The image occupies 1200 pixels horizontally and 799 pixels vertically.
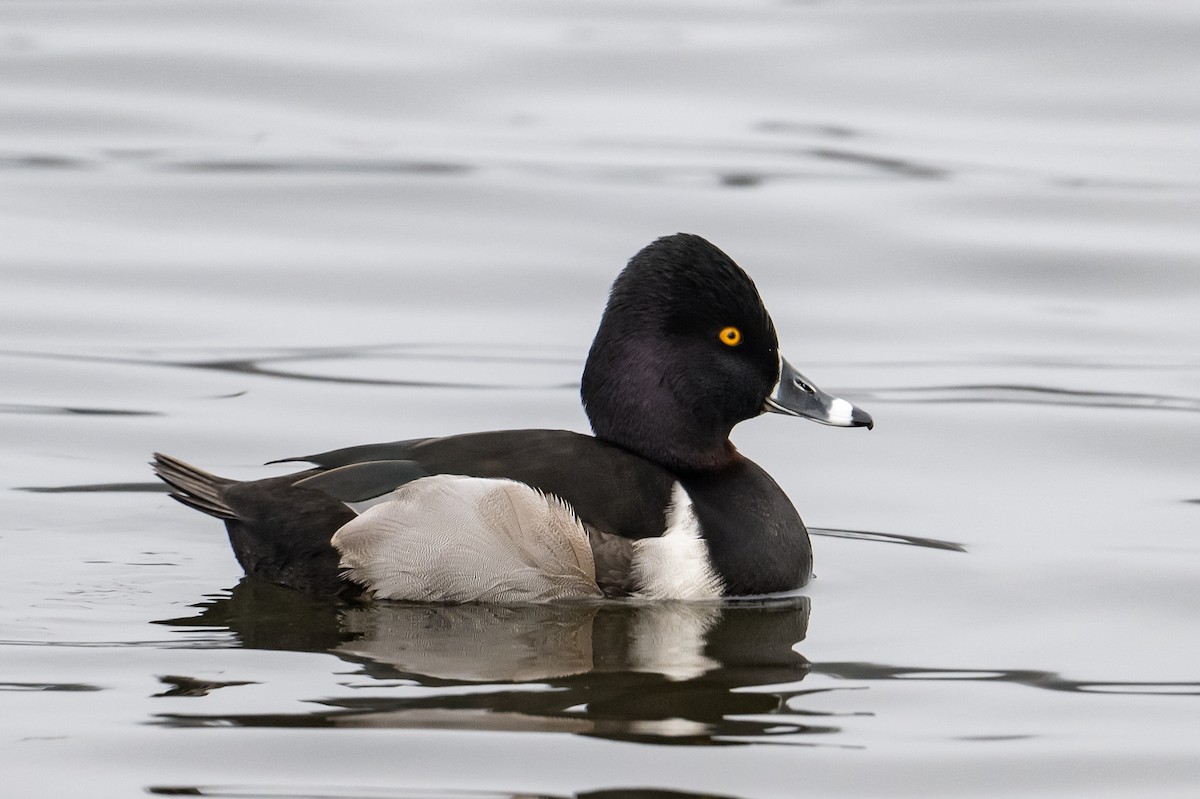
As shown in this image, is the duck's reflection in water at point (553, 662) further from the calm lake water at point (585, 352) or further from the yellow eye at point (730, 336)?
the yellow eye at point (730, 336)

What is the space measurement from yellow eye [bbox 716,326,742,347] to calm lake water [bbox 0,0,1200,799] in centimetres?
86

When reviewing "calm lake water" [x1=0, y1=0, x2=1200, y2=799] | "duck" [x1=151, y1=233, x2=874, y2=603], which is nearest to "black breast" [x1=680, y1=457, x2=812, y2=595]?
"duck" [x1=151, y1=233, x2=874, y2=603]

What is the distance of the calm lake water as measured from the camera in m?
5.00

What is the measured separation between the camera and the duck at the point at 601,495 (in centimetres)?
611

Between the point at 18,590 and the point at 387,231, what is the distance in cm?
614

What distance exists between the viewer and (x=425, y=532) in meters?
6.12

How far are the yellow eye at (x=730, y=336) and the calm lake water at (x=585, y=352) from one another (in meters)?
0.86

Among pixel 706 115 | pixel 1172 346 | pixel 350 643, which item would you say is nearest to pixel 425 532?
pixel 350 643

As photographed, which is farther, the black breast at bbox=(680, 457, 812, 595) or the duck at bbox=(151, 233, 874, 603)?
the black breast at bbox=(680, 457, 812, 595)

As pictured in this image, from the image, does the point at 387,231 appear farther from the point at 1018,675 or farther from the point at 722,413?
the point at 1018,675

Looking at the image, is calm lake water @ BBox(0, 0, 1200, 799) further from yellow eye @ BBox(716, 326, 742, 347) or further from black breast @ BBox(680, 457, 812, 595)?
yellow eye @ BBox(716, 326, 742, 347)

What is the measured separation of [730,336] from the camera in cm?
656

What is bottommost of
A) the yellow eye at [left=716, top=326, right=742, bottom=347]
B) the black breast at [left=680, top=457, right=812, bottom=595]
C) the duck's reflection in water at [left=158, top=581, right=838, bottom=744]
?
the duck's reflection in water at [left=158, top=581, right=838, bottom=744]

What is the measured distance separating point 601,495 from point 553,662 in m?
0.70
